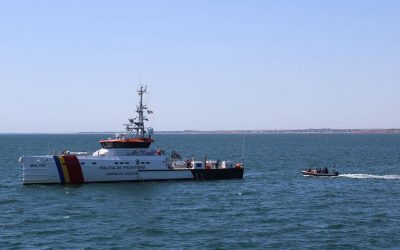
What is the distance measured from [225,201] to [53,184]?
849 inches

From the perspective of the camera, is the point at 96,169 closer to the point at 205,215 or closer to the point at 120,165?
the point at 120,165

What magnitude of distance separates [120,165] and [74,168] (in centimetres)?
545

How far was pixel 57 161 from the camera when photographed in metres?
66.3

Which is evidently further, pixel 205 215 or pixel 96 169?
pixel 96 169

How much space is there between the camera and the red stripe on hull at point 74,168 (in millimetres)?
66625

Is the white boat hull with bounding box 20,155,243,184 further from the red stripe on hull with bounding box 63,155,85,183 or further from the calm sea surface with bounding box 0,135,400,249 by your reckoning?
the calm sea surface with bounding box 0,135,400,249

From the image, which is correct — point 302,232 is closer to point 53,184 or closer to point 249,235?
point 249,235

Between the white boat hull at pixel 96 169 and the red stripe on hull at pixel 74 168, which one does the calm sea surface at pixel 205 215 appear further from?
the red stripe on hull at pixel 74 168

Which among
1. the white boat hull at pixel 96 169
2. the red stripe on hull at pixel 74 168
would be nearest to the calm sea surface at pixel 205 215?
the white boat hull at pixel 96 169

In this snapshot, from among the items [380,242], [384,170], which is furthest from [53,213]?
[384,170]

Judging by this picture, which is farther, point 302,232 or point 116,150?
point 116,150

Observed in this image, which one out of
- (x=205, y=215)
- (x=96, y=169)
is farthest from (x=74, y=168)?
(x=205, y=215)

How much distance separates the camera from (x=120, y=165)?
227ft

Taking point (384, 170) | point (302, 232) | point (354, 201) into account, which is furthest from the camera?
point (384, 170)
